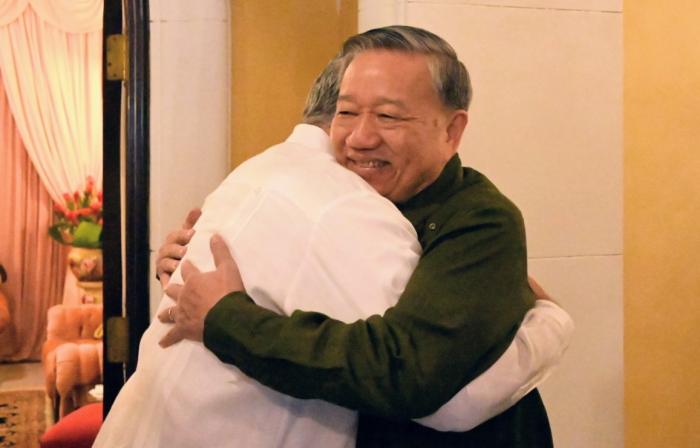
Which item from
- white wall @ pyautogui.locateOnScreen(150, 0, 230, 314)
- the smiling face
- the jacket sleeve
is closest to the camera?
the jacket sleeve

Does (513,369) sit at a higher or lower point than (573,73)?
lower

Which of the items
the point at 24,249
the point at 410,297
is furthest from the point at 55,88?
the point at 410,297

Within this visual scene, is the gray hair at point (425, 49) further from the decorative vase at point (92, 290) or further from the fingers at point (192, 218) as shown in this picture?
the decorative vase at point (92, 290)

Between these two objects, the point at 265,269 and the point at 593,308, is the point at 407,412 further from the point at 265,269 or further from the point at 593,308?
the point at 593,308

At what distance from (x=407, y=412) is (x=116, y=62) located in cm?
Result: 149

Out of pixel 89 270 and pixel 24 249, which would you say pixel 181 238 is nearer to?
pixel 89 270

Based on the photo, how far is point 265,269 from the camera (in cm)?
115

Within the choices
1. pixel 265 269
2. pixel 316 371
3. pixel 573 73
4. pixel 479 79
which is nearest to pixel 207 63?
pixel 479 79

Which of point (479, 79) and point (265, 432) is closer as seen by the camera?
point (265, 432)

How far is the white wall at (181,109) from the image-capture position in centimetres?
214

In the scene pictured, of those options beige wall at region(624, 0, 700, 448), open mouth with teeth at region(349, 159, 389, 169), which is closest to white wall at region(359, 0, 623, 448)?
beige wall at region(624, 0, 700, 448)

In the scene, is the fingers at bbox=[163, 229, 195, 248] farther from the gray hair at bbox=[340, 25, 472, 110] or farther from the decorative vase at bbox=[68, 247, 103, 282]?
the decorative vase at bbox=[68, 247, 103, 282]

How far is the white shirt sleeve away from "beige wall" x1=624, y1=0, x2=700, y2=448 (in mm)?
985

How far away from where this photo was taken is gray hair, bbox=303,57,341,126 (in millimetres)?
1365
